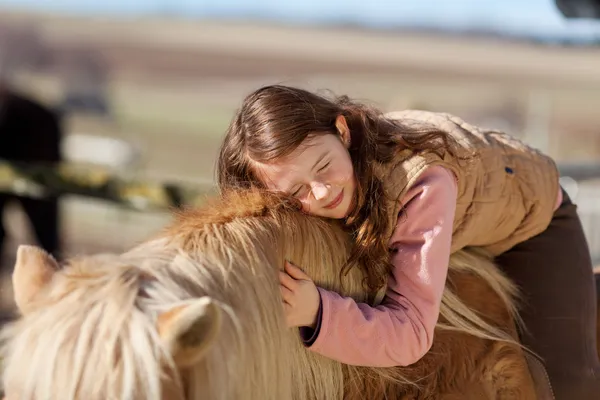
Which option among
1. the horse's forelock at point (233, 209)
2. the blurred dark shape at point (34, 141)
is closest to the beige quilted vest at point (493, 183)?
the horse's forelock at point (233, 209)

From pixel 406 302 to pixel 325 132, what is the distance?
380 millimetres

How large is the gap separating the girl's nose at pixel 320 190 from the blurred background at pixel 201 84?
0.42m

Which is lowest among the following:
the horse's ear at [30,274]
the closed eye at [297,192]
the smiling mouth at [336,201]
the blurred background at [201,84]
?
the blurred background at [201,84]

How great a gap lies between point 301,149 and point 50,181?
3122 millimetres

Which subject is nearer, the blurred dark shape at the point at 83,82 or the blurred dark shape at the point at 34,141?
the blurred dark shape at the point at 34,141

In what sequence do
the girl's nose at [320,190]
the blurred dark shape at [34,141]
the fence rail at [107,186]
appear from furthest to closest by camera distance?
1. the blurred dark shape at [34,141]
2. the fence rail at [107,186]
3. the girl's nose at [320,190]

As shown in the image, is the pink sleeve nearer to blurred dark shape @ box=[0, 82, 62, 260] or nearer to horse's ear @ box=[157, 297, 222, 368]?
horse's ear @ box=[157, 297, 222, 368]

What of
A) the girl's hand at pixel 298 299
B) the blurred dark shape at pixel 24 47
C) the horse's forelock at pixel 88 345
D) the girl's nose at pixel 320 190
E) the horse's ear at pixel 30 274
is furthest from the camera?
the blurred dark shape at pixel 24 47

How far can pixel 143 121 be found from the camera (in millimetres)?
17500

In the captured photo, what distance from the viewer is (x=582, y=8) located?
3.63 meters

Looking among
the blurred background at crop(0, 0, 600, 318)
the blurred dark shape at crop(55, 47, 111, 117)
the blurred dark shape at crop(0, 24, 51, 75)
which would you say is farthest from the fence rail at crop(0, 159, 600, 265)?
the blurred dark shape at crop(0, 24, 51, 75)

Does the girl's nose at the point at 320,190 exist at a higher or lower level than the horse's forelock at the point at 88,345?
higher

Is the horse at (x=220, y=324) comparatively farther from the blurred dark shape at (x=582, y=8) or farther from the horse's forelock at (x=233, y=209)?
the blurred dark shape at (x=582, y=8)

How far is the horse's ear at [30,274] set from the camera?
127cm
